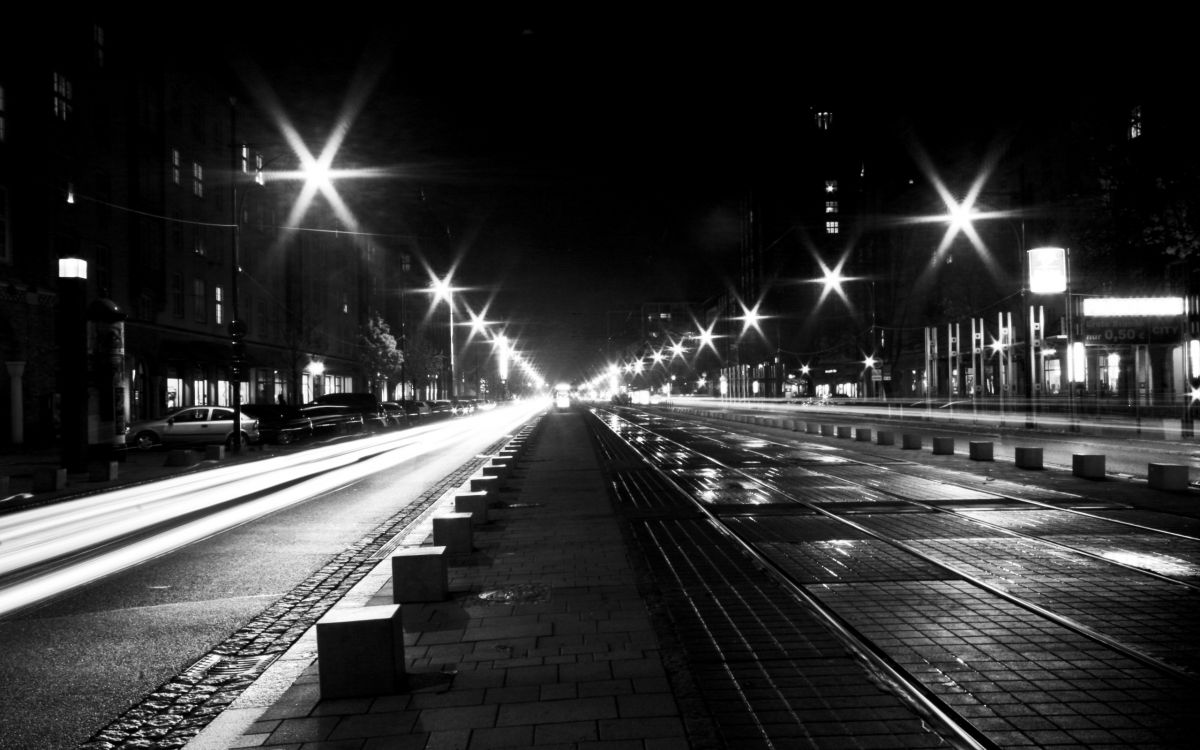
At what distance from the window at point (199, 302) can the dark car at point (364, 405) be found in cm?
716

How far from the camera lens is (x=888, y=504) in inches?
543

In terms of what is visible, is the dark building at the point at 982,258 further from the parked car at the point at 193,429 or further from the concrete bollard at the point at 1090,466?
Result: the parked car at the point at 193,429

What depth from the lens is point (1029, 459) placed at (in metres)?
19.4

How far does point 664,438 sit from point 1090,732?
95.8ft

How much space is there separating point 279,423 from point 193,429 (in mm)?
2893

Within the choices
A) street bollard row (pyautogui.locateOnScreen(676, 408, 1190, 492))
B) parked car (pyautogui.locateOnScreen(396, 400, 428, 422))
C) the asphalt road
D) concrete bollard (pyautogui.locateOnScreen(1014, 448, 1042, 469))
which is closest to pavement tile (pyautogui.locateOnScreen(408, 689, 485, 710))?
the asphalt road

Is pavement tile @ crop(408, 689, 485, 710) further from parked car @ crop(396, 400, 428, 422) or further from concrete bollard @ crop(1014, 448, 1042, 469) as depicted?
parked car @ crop(396, 400, 428, 422)

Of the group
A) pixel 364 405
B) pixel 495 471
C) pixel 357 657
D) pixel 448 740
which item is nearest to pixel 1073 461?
pixel 495 471

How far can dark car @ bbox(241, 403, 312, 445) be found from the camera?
32.2m

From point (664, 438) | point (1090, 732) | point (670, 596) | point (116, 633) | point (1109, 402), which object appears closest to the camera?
point (1090, 732)

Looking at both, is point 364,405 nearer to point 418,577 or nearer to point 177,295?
point 177,295

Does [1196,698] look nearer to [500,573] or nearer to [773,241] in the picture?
[500,573]

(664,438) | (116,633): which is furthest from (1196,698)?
(664,438)

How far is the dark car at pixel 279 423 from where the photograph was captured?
32.2 metres
